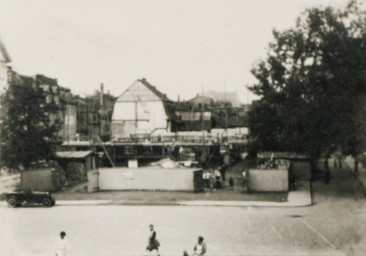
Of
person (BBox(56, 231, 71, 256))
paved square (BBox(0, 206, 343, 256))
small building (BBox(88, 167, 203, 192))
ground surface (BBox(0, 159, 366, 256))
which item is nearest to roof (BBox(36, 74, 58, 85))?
small building (BBox(88, 167, 203, 192))

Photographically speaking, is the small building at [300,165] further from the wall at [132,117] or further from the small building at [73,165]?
the wall at [132,117]

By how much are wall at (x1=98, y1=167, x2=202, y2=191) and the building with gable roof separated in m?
32.9

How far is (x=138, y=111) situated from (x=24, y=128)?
1307 inches

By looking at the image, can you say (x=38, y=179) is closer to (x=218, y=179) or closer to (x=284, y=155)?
(x=218, y=179)

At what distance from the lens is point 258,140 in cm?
4894

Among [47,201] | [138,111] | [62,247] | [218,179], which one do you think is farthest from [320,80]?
[138,111]

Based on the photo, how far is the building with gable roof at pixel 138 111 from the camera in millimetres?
71312

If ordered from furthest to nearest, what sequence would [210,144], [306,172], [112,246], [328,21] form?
[210,144], [306,172], [328,21], [112,246]

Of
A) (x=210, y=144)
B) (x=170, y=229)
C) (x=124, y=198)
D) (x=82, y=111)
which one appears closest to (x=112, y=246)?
(x=170, y=229)

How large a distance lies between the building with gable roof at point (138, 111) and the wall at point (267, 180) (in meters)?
35.8

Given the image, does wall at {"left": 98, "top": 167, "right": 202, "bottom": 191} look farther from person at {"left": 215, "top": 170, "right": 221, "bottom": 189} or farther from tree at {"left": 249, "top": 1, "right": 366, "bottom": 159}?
tree at {"left": 249, "top": 1, "right": 366, "bottom": 159}

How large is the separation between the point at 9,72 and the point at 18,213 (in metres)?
20.0

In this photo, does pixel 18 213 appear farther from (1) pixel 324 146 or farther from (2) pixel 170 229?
(1) pixel 324 146

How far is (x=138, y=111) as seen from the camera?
7175 cm
